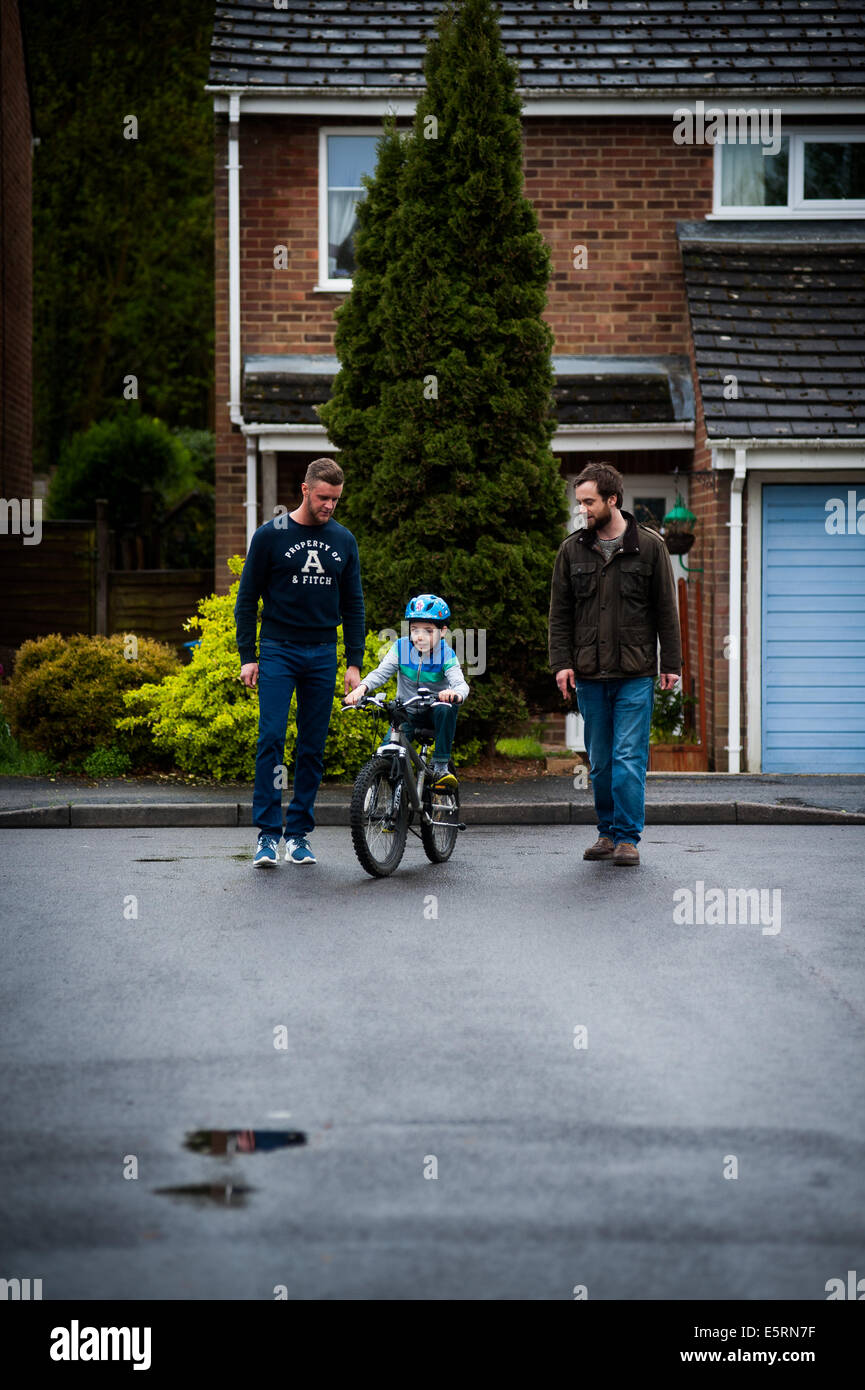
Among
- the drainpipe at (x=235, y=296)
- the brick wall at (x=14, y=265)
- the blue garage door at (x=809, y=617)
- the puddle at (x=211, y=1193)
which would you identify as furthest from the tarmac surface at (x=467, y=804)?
the brick wall at (x=14, y=265)

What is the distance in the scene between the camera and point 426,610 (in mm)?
9461

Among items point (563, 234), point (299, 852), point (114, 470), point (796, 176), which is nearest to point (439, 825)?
point (299, 852)

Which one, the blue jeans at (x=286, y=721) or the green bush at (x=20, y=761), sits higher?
the blue jeans at (x=286, y=721)

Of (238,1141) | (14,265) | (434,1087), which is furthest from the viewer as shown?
(14,265)

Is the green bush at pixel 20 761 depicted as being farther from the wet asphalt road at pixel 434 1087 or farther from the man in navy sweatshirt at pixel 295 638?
the wet asphalt road at pixel 434 1087

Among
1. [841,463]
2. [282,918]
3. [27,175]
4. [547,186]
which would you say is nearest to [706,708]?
[841,463]

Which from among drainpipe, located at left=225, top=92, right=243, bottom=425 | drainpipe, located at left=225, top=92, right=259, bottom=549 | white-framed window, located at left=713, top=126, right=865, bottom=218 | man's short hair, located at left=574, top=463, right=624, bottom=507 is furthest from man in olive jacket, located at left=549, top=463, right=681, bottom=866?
white-framed window, located at left=713, top=126, right=865, bottom=218

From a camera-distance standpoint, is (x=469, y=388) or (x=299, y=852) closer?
(x=299, y=852)

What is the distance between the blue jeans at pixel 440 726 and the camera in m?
9.40

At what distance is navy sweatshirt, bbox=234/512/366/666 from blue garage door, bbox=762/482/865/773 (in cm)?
788

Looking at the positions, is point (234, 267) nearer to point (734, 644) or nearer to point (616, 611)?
point (734, 644)

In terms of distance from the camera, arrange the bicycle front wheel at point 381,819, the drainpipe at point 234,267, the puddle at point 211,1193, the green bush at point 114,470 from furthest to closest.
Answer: the green bush at point 114,470 → the drainpipe at point 234,267 → the bicycle front wheel at point 381,819 → the puddle at point 211,1193

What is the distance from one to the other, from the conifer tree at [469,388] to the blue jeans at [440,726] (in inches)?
125

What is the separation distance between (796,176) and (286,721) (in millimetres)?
10738
